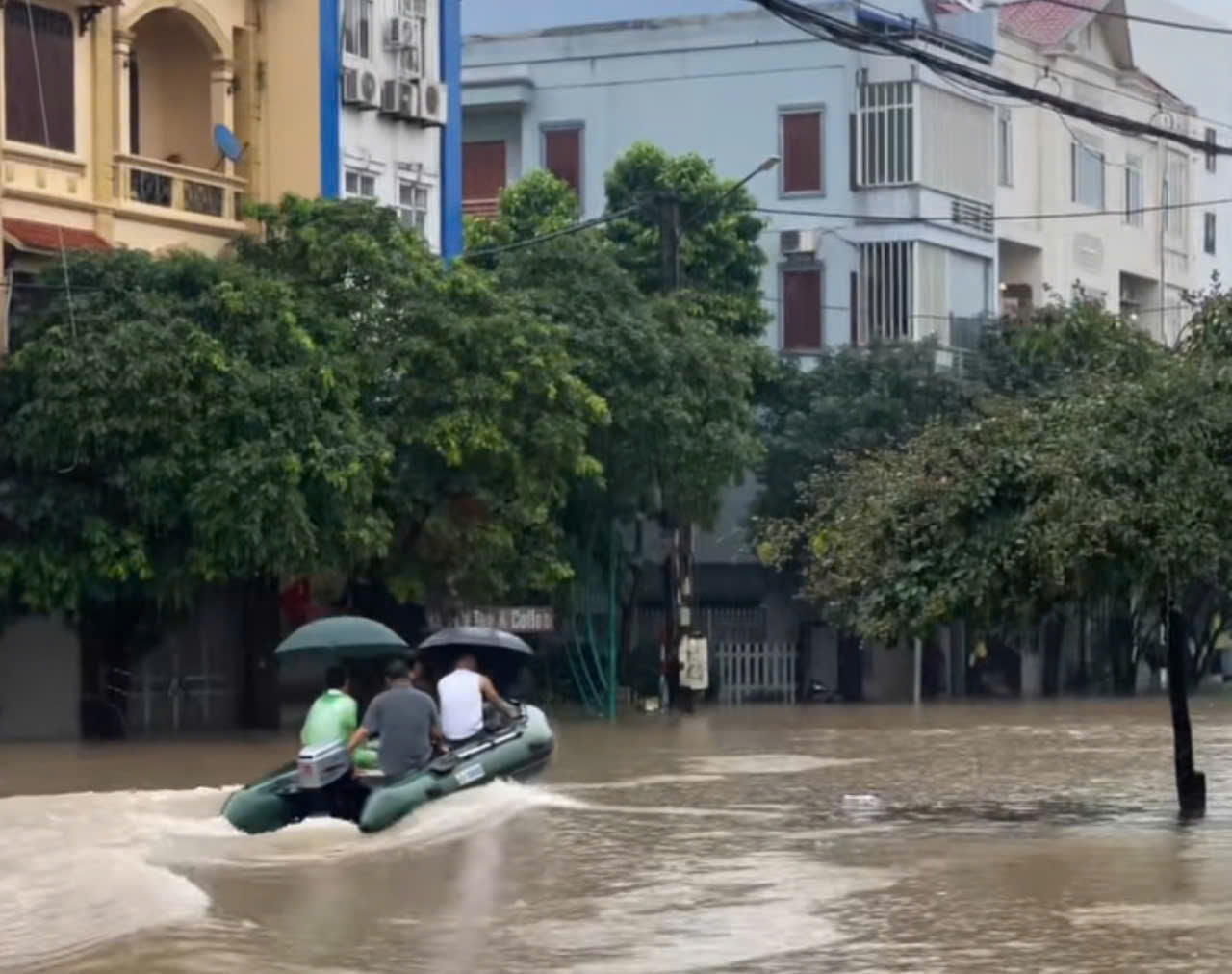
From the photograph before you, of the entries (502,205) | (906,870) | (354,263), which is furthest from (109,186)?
(906,870)

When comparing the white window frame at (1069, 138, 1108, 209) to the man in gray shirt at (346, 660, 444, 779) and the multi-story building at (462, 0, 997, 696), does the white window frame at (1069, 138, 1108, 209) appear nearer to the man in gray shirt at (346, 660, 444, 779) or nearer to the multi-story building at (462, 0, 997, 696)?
the multi-story building at (462, 0, 997, 696)

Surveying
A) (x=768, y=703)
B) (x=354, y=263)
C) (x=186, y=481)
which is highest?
(x=354, y=263)

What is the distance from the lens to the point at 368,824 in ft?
69.4

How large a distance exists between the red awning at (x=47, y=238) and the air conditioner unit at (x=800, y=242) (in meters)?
19.7

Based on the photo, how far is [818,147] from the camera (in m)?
53.1

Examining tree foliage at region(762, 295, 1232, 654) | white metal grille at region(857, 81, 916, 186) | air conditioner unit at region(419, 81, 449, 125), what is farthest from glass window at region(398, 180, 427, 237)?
tree foliage at region(762, 295, 1232, 654)

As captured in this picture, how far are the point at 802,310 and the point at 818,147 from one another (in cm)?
320

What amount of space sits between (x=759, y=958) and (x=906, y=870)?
4.22 m

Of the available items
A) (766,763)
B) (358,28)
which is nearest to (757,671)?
(358,28)

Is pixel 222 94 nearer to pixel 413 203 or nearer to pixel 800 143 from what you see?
pixel 413 203

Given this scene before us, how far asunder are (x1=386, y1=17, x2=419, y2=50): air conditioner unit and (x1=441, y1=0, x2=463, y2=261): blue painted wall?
113 cm

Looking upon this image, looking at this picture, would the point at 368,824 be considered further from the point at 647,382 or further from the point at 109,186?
the point at 647,382

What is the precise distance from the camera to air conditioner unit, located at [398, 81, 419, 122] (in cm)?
4220

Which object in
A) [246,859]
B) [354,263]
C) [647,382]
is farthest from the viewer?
[647,382]
